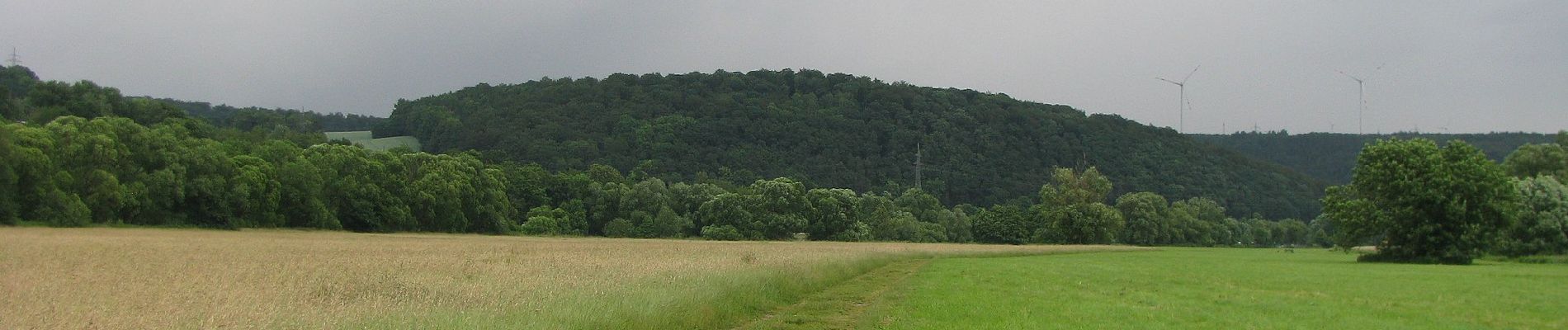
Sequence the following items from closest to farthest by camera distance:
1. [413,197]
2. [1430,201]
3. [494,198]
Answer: [1430,201]
[413,197]
[494,198]

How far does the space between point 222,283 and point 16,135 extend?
53294 mm

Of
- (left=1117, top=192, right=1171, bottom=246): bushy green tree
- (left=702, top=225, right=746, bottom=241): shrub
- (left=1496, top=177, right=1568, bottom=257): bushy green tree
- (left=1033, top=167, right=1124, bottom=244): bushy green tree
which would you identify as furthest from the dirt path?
(left=1117, top=192, right=1171, bottom=246): bushy green tree

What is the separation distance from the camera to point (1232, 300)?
78.2 feet

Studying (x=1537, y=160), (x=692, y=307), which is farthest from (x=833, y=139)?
(x=692, y=307)

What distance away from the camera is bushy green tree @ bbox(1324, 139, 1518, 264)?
4884 centimetres

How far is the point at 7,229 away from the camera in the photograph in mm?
46562

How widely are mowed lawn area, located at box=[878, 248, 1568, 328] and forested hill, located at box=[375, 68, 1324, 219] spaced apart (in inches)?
4402

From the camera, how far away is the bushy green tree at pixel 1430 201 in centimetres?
4884

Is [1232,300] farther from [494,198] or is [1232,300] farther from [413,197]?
[494,198]

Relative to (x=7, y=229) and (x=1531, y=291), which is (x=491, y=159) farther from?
(x=1531, y=291)

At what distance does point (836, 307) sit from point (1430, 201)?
3860 centimetres

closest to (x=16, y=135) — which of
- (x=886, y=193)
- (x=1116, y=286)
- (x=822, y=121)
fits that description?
(x=1116, y=286)

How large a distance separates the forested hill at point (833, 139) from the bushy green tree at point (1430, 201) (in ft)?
324

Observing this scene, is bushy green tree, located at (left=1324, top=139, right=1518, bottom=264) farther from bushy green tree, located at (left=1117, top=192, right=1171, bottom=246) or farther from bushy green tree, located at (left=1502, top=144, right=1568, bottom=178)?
bushy green tree, located at (left=1117, top=192, right=1171, bottom=246)
